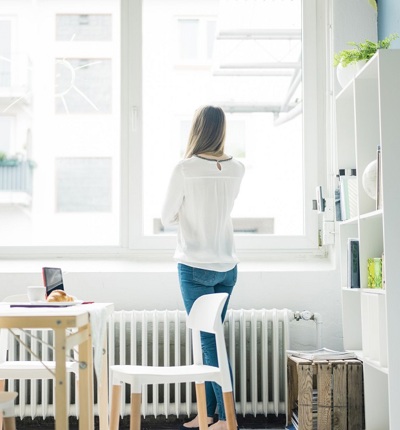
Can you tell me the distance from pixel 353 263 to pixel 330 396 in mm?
556

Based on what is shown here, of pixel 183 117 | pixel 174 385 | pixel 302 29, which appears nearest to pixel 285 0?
pixel 302 29

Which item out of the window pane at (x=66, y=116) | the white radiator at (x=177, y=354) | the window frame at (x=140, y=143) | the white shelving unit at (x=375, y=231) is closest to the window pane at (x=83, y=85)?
the window pane at (x=66, y=116)

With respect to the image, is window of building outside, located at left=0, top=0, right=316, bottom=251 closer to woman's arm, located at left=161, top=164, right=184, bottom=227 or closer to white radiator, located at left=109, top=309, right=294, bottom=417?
white radiator, located at left=109, top=309, right=294, bottom=417

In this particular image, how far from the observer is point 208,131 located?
288 cm

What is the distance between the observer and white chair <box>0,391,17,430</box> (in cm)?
209

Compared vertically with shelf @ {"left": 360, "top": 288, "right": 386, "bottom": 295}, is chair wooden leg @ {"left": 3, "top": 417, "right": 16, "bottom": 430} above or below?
below

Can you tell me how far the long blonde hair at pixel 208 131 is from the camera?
2881 millimetres

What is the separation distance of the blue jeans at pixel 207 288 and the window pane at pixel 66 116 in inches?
33.9

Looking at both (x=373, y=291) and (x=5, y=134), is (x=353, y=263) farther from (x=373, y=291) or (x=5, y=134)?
(x=5, y=134)

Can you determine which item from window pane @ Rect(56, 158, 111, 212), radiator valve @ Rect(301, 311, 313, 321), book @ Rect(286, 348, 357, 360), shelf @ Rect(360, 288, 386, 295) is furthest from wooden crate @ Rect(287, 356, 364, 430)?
window pane @ Rect(56, 158, 111, 212)

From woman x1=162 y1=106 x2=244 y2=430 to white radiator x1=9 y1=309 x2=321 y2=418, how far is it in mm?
310

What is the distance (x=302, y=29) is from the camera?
12.0ft

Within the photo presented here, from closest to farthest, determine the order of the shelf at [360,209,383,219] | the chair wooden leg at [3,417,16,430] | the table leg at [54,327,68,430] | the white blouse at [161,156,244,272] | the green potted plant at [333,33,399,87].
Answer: the table leg at [54,327,68,430] → the chair wooden leg at [3,417,16,430] → the shelf at [360,209,383,219] → the green potted plant at [333,33,399,87] → the white blouse at [161,156,244,272]

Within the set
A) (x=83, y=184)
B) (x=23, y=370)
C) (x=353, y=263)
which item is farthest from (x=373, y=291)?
(x=83, y=184)
